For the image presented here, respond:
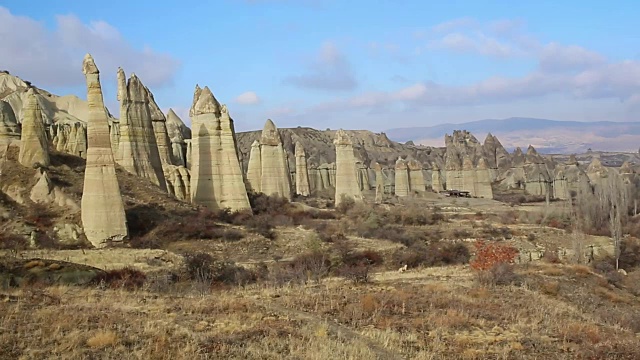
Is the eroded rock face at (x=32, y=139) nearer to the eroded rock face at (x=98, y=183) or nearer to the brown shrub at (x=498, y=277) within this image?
the eroded rock face at (x=98, y=183)

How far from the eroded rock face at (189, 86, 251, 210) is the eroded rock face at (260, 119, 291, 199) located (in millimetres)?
9440

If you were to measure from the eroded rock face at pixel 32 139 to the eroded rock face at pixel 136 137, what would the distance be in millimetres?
4396

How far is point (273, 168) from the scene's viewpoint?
42688mm

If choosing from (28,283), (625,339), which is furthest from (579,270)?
(28,283)

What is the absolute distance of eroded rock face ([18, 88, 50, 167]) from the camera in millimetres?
28219

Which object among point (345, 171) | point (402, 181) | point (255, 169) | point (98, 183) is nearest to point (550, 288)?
point (98, 183)

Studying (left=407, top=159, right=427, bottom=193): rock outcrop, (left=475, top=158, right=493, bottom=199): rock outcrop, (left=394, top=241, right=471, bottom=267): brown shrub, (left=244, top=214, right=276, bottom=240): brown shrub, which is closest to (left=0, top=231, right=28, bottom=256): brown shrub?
(left=244, top=214, right=276, bottom=240): brown shrub

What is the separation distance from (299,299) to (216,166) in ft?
65.1

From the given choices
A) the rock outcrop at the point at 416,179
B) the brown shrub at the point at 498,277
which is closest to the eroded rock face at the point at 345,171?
the brown shrub at the point at 498,277

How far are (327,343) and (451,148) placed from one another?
124 m

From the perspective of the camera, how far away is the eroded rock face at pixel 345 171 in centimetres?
4322

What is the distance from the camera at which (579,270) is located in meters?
22.0

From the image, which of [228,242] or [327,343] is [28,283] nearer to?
[327,343]

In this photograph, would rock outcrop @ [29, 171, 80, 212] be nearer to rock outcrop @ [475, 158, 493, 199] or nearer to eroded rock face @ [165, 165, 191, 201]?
eroded rock face @ [165, 165, 191, 201]
